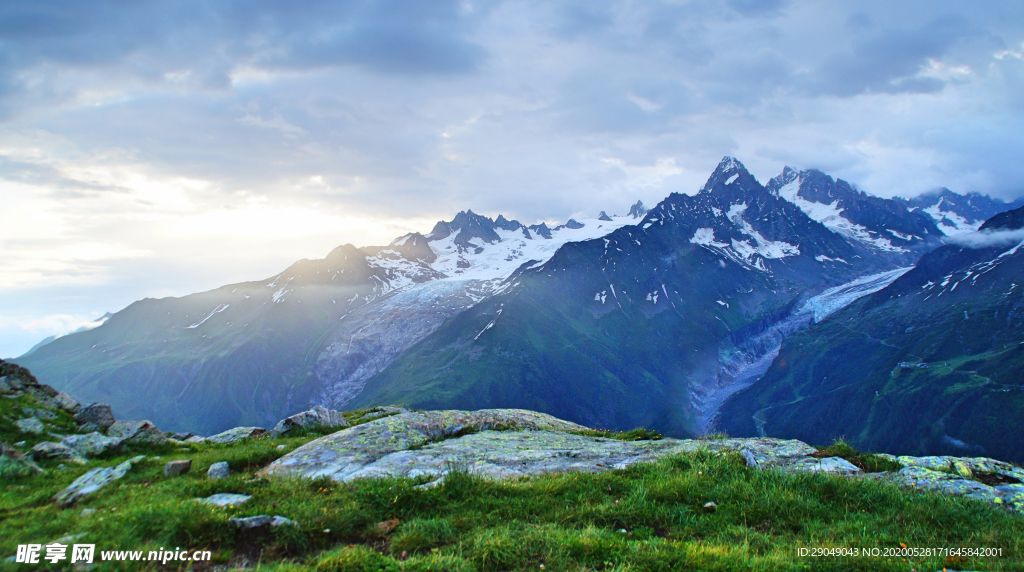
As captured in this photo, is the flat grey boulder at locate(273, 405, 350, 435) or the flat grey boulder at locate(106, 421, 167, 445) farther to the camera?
the flat grey boulder at locate(273, 405, 350, 435)

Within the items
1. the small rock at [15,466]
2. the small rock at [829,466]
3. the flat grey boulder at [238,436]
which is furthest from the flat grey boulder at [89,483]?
the small rock at [829,466]

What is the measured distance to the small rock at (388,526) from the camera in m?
9.11

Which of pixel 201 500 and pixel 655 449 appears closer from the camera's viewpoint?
pixel 201 500

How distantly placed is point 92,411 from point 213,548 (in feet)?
62.1

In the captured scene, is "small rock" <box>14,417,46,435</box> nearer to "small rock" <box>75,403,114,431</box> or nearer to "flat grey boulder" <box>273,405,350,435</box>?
"small rock" <box>75,403,114,431</box>

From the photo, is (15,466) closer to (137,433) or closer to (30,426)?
(137,433)

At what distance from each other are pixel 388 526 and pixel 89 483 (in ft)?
26.6

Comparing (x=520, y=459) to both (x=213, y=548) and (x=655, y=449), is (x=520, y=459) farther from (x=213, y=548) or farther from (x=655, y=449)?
(x=213, y=548)

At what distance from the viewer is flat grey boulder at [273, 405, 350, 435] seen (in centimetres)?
2145

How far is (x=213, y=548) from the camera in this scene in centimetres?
809

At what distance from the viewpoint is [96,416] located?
2081 cm

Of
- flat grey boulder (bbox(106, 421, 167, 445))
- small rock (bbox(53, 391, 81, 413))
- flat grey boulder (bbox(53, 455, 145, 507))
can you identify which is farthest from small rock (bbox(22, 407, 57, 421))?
flat grey boulder (bbox(53, 455, 145, 507))

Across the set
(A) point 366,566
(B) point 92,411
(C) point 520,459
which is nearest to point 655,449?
(C) point 520,459

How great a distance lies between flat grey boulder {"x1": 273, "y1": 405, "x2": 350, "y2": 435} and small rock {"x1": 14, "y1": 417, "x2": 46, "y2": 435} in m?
8.05
